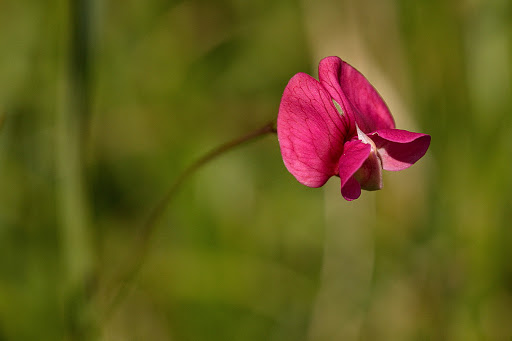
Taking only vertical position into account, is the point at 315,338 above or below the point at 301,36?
below

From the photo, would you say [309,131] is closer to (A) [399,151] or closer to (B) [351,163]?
(B) [351,163]

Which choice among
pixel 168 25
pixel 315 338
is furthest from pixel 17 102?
pixel 315 338

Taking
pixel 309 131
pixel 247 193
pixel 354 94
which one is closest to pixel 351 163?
pixel 309 131

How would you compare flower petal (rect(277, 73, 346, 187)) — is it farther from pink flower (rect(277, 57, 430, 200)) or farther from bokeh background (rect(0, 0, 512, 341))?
bokeh background (rect(0, 0, 512, 341))

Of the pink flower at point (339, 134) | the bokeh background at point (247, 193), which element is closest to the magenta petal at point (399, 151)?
the pink flower at point (339, 134)

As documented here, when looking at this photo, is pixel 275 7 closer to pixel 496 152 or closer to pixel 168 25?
pixel 168 25

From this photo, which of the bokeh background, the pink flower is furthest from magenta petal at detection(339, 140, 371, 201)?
the bokeh background

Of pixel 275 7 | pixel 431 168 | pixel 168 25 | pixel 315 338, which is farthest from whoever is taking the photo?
pixel 275 7

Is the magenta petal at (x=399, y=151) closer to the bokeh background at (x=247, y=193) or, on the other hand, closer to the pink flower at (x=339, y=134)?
the pink flower at (x=339, y=134)
